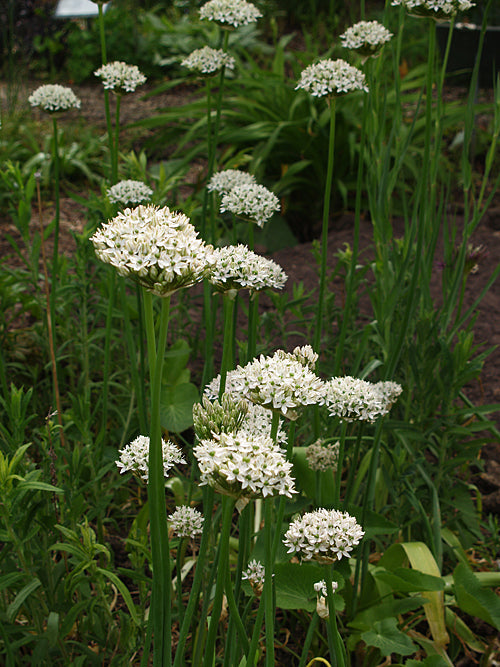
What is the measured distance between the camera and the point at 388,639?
1608 millimetres

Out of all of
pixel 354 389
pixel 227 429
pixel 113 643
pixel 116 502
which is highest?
pixel 227 429

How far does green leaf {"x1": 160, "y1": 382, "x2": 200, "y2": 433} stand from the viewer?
235cm

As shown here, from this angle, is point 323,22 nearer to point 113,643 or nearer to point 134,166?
point 134,166

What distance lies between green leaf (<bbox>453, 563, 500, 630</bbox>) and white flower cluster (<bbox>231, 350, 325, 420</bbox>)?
99cm

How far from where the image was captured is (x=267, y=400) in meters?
1.01

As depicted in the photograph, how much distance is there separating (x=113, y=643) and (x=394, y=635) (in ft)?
2.25

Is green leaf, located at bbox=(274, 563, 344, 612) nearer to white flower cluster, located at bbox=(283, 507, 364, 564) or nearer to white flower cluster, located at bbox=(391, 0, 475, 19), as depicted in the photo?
white flower cluster, located at bbox=(283, 507, 364, 564)

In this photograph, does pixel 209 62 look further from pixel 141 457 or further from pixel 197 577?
pixel 197 577

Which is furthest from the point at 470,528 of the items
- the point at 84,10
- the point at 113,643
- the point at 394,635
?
the point at 84,10

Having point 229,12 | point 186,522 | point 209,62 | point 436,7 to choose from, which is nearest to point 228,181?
point 209,62

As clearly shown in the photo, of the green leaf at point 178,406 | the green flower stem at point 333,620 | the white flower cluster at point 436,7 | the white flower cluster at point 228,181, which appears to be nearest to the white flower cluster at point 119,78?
the white flower cluster at point 228,181

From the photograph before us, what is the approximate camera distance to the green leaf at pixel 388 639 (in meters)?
1.56

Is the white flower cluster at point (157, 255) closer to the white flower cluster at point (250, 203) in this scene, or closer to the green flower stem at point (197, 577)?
the green flower stem at point (197, 577)

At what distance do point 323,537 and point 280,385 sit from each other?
0.22m
